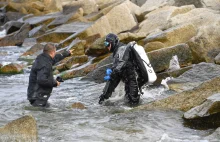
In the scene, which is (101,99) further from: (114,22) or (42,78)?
(114,22)

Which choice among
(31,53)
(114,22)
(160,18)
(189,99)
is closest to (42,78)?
(189,99)

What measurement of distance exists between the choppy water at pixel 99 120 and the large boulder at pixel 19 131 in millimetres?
1011

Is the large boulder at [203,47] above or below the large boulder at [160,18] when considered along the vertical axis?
above

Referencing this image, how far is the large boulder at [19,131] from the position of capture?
281 inches

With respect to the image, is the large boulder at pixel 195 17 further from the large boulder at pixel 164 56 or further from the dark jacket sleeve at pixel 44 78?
the dark jacket sleeve at pixel 44 78

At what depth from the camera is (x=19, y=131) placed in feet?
23.6

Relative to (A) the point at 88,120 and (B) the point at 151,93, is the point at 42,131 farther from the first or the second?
(B) the point at 151,93

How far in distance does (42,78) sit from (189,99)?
3.01 meters

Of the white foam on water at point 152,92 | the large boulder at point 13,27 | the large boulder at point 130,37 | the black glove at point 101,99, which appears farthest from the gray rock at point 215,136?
the large boulder at point 13,27

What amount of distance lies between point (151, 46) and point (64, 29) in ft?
34.8

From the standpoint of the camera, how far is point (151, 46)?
15.5 metres

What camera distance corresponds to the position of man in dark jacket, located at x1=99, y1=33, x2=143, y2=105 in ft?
36.7

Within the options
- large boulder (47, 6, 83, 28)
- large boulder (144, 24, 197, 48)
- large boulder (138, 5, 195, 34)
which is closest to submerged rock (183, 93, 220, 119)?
large boulder (144, 24, 197, 48)

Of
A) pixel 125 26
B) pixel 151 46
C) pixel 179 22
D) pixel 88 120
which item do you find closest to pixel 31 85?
pixel 88 120
